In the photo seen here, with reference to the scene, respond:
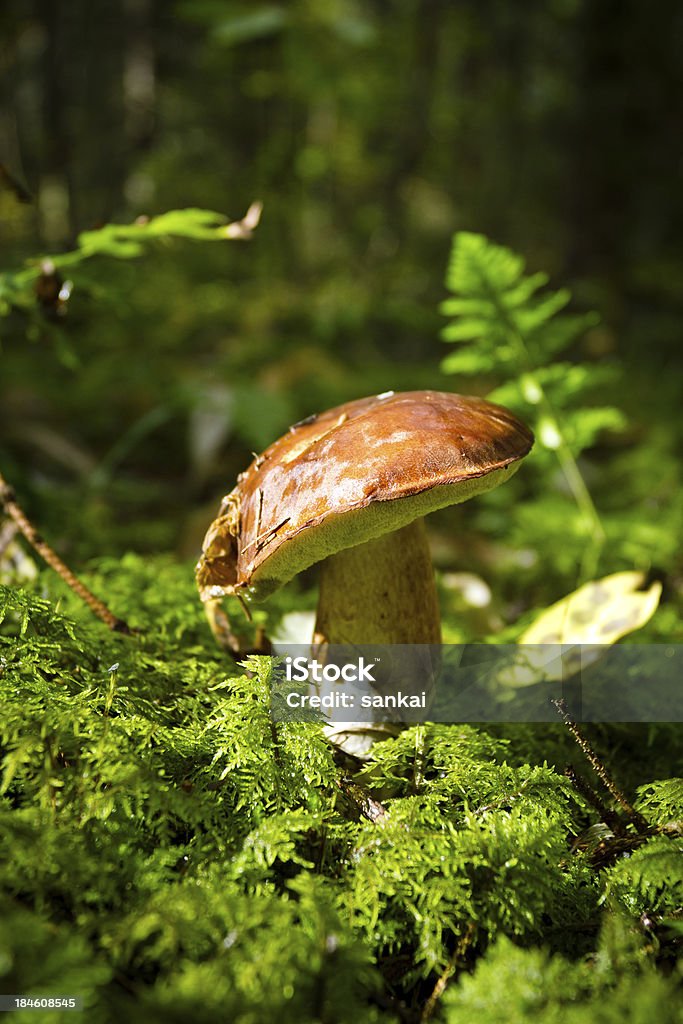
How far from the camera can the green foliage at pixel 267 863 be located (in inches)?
33.1

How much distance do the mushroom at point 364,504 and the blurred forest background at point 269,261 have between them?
1082 millimetres

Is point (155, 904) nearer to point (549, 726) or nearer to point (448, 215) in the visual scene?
point (549, 726)

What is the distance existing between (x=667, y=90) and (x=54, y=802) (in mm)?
9722

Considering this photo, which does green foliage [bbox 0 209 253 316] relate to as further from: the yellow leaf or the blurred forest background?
the yellow leaf

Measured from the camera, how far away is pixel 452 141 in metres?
9.89

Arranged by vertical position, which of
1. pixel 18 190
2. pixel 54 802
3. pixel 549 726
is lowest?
pixel 54 802

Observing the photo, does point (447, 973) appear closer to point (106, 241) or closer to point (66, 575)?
point (66, 575)

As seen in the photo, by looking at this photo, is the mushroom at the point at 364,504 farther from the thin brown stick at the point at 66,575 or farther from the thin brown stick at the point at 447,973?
the thin brown stick at the point at 447,973

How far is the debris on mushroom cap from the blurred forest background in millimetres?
1074

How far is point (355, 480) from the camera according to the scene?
3.74 feet

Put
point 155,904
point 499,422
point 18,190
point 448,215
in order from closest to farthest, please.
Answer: point 155,904 → point 499,422 → point 18,190 → point 448,215

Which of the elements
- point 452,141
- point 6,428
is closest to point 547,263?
point 452,141

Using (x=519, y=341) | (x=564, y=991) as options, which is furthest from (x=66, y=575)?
(x=519, y=341)

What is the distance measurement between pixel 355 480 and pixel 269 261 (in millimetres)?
5677
